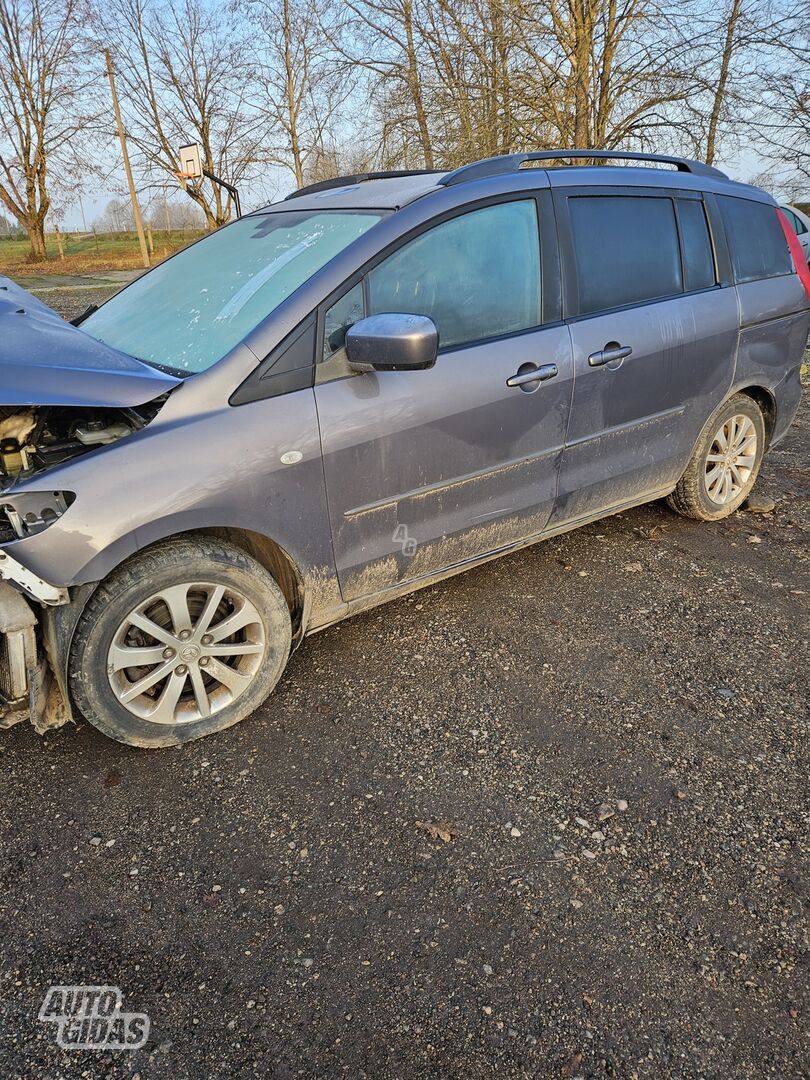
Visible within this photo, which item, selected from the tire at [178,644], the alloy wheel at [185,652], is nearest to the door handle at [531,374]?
the tire at [178,644]

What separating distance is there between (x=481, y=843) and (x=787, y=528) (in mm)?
3156

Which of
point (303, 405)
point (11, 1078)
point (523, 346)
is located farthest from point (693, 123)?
point (11, 1078)

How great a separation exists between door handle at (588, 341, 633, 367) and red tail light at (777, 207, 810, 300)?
5.39 ft

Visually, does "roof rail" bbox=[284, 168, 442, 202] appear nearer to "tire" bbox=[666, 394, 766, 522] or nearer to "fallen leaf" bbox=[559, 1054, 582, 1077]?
"tire" bbox=[666, 394, 766, 522]

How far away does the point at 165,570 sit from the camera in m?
2.48

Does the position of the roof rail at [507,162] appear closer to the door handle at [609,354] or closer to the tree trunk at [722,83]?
the door handle at [609,354]

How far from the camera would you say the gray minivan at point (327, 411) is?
94.5 inches

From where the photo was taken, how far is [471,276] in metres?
3.02

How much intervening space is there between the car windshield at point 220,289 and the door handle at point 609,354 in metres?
1.11

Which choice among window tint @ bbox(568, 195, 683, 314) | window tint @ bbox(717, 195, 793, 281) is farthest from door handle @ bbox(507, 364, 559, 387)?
window tint @ bbox(717, 195, 793, 281)

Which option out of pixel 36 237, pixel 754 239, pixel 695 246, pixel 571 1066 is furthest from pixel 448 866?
pixel 36 237

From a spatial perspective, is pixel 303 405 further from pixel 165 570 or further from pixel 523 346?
pixel 523 346

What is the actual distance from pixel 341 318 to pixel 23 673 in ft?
5.20

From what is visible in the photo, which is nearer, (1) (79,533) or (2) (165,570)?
(1) (79,533)
